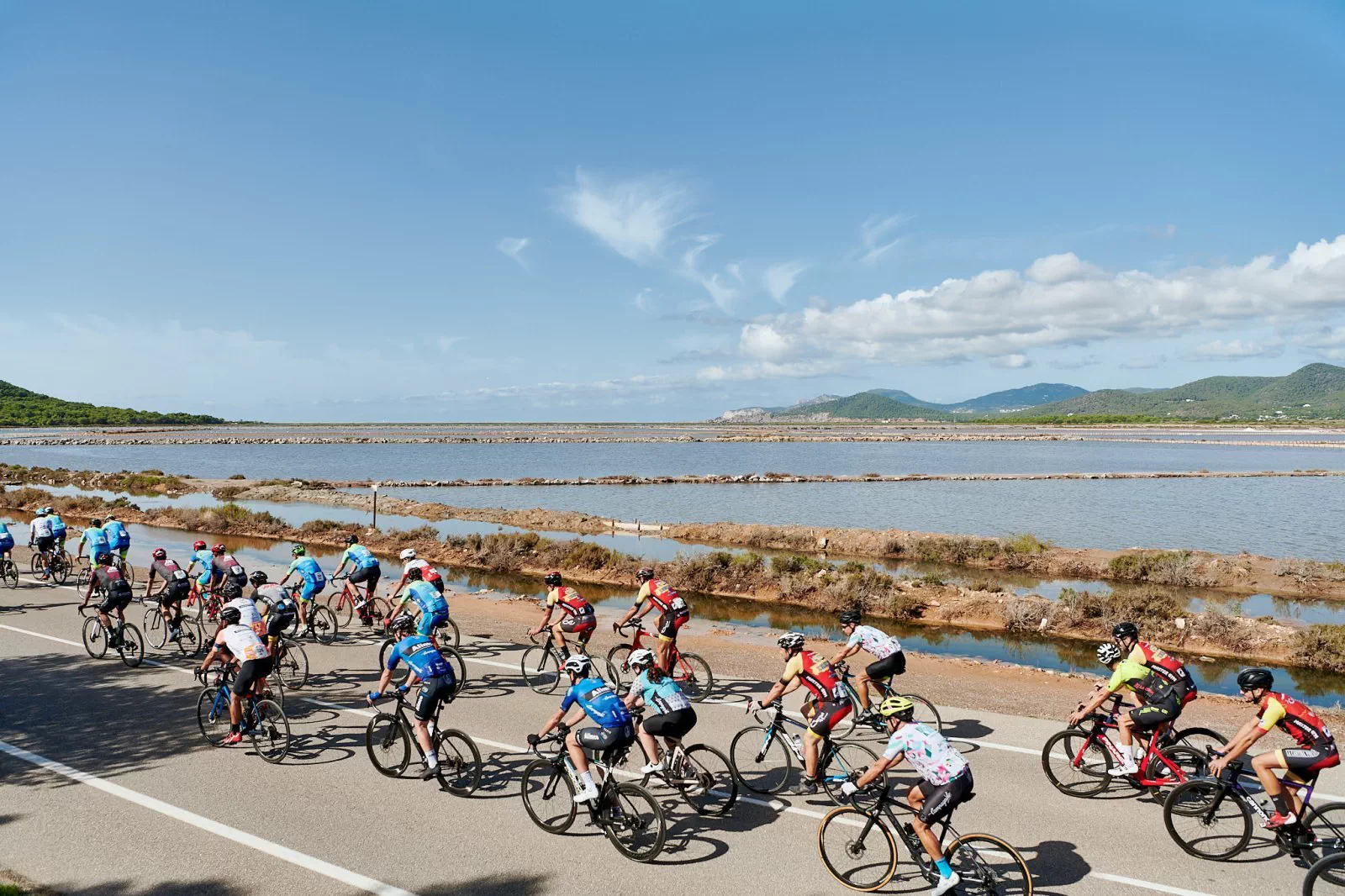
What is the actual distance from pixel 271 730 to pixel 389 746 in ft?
6.71

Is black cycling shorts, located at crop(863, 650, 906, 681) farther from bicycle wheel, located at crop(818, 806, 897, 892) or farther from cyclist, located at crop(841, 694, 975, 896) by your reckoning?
cyclist, located at crop(841, 694, 975, 896)

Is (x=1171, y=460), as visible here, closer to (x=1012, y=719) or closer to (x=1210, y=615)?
(x=1210, y=615)

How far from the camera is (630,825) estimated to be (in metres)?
8.82

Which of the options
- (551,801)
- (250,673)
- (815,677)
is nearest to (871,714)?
(815,677)

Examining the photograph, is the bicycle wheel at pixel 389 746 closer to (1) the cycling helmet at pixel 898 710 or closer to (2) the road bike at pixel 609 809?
(2) the road bike at pixel 609 809

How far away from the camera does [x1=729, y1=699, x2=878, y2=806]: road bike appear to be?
9.84 m

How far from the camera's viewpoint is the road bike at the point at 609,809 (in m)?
8.70

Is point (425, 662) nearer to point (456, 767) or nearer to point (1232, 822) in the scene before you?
point (456, 767)

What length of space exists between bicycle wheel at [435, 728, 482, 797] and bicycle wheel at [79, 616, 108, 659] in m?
10.8

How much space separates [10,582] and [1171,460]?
12172 centimetres

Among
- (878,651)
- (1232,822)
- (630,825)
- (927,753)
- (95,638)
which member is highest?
(927,753)

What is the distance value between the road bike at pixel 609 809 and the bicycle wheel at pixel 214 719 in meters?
5.72

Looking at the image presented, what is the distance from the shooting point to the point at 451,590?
27.5 meters

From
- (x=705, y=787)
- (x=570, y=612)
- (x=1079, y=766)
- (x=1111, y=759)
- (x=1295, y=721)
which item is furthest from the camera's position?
(x=570, y=612)
